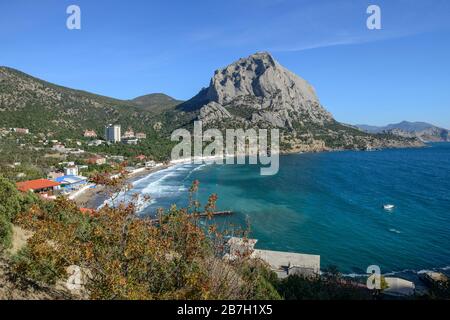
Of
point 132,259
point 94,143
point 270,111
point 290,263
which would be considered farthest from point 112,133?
point 132,259

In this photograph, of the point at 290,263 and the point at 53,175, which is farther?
the point at 53,175

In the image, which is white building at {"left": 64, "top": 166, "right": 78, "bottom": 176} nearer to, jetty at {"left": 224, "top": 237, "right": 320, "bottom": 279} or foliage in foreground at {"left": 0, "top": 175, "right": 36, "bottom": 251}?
foliage in foreground at {"left": 0, "top": 175, "right": 36, "bottom": 251}

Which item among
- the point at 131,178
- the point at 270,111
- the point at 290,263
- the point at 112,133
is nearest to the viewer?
the point at 290,263

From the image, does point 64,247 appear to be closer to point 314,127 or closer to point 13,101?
point 13,101

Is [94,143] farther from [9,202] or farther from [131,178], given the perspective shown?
[9,202]

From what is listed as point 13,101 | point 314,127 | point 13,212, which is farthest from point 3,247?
point 314,127

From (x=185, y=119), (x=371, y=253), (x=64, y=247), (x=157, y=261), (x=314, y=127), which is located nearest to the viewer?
(x=64, y=247)

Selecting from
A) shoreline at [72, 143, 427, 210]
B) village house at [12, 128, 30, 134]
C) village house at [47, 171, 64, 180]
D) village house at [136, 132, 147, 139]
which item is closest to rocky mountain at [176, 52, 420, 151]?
shoreline at [72, 143, 427, 210]

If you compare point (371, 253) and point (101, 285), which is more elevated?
point (101, 285)
